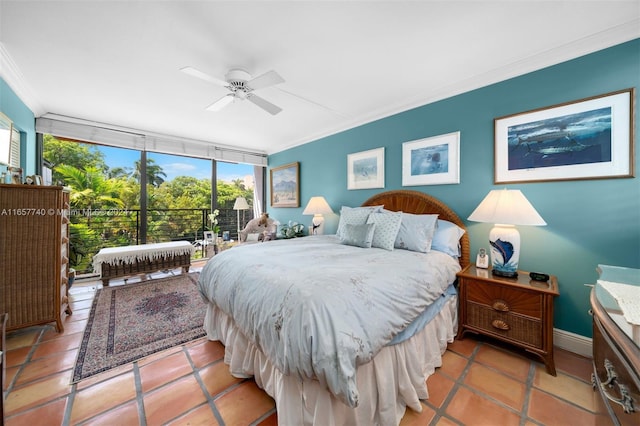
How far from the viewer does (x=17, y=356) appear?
1838 mm

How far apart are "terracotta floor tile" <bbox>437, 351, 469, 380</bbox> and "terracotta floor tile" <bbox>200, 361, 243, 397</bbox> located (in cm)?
147

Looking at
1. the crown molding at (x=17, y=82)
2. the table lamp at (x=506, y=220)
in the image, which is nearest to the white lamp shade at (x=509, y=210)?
the table lamp at (x=506, y=220)


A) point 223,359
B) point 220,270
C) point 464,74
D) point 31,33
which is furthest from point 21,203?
point 464,74

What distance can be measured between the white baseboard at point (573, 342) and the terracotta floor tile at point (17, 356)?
4225 mm

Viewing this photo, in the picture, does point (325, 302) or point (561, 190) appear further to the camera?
point (561, 190)

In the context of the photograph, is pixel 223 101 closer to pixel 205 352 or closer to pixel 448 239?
pixel 205 352

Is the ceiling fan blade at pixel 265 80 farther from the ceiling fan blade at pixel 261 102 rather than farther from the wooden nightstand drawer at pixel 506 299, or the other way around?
the wooden nightstand drawer at pixel 506 299

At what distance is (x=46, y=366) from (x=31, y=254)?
973mm

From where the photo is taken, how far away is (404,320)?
4.58 feet

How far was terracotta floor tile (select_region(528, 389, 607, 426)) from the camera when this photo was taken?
1311mm

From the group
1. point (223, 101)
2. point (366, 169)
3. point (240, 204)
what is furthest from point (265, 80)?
point (240, 204)

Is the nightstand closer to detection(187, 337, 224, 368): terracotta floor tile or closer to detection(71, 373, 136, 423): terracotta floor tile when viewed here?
detection(187, 337, 224, 368): terracotta floor tile

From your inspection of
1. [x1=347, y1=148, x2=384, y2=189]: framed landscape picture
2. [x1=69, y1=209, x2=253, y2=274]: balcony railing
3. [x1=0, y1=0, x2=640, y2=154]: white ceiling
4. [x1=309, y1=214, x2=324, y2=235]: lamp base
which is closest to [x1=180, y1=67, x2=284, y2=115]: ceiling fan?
[x1=0, y1=0, x2=640, y2=154]: white ceiling

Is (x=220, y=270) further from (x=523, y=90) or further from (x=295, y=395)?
(x=523, y=90)
